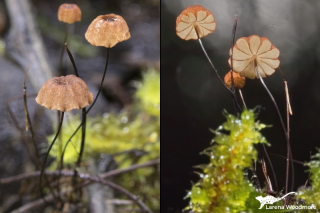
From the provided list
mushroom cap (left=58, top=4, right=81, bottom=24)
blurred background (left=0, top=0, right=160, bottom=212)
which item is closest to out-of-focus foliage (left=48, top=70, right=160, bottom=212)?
blurred background (left=0, top=0, right=160, bottom=212)

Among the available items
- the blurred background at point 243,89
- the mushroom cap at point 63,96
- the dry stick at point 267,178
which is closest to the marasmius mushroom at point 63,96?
the mushroom cap at point 63,96

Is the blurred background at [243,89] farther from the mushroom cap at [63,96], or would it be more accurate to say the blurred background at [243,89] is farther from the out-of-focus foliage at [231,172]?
the mushroom cap at [63,96]

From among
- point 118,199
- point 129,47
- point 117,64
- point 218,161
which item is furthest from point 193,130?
point 129,47

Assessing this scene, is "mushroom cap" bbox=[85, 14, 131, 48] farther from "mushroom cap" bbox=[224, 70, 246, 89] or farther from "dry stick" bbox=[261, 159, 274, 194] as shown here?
"dry stick" bbox=[261, 159, 274, 194]

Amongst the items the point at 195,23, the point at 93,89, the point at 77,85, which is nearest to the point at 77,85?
the point at 77,85

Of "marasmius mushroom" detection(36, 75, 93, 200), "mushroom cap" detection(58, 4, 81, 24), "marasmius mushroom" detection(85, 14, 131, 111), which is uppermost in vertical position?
"mushroom cap" detection(58, 4, 81, 24)
